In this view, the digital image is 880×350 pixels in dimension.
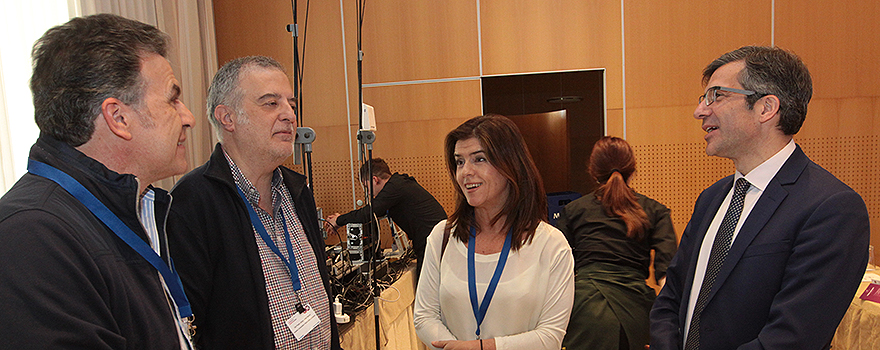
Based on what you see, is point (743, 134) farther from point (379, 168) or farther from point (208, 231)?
point (379, 168)

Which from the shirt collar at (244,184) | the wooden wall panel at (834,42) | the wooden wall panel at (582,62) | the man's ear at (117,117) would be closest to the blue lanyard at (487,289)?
the shirt collar at (244,184)

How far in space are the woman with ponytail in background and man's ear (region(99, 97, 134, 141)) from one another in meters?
2.10

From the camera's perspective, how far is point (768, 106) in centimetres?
136

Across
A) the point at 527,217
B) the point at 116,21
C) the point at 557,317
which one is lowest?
the point at 557,317

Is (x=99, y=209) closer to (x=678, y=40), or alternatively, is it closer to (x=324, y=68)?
(x=324, y=68)

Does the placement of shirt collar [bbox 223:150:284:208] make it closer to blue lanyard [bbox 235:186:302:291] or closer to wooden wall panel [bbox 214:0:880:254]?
blue lanyard [bbox 235:186:302:291]

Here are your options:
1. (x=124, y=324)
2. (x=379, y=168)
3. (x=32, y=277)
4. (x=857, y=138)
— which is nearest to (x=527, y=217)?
(x=124, y=324)

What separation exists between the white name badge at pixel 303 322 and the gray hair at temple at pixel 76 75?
762 mm

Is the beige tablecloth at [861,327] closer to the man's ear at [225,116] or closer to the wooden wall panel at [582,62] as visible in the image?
the wooden wall panel at [582,62]

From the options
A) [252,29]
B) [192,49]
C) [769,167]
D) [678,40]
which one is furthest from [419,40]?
[769,167]

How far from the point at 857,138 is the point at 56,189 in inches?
236

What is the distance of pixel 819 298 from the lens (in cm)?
116

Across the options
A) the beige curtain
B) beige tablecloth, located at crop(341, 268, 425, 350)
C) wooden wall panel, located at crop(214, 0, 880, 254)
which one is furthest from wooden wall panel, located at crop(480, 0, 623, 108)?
the beige curtain

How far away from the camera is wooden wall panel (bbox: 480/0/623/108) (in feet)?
15.3
